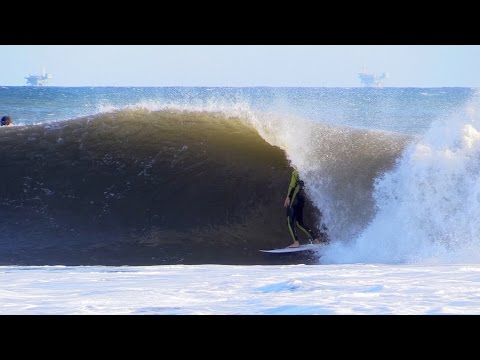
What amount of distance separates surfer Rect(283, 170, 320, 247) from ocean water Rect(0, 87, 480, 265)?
235mm

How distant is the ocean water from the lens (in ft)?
35.7

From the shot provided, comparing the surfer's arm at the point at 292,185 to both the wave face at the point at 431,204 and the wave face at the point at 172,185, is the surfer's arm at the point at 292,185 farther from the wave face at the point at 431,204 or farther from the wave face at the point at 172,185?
the wave face at the point at 431,204

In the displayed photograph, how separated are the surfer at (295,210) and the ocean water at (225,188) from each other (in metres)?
0.24

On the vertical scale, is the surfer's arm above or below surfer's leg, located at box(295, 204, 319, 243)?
above

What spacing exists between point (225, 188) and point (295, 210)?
1.54m

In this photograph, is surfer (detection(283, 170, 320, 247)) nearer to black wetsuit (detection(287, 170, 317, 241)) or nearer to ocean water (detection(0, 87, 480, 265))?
black wetsuit (detection(287, 170, 317, 241))

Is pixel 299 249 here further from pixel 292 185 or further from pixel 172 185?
pixel 172 185

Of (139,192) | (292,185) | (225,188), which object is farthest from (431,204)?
(139,192)

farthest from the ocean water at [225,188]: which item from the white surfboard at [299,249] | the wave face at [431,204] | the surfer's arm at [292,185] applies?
the surfer's arm at [292,185]

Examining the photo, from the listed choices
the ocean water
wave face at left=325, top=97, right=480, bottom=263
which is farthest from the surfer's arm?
wave face at left=325, top=97, right=480, bottom=263

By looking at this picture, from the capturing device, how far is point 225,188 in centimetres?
1228

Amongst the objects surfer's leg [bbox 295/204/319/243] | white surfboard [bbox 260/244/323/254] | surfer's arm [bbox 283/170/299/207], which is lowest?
white surfboard [bbox 260/244/323/254]

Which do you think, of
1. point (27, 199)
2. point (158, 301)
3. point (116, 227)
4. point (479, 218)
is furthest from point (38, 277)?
point (479, 218)
